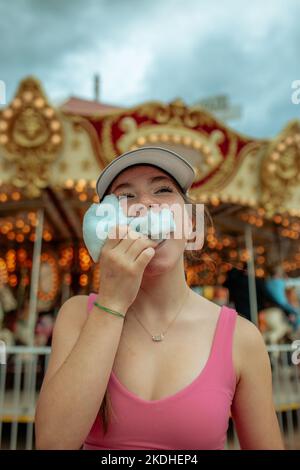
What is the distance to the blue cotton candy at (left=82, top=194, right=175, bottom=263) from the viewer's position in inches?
34.6

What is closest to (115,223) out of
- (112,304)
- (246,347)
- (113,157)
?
(112,304)

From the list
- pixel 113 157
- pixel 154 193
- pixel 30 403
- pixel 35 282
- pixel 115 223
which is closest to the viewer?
pixel 115 223

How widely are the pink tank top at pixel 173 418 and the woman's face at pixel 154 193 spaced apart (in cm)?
29

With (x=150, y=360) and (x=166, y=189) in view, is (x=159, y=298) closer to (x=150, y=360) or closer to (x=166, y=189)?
(x=150, y=360)

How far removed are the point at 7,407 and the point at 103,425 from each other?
13.1 ft

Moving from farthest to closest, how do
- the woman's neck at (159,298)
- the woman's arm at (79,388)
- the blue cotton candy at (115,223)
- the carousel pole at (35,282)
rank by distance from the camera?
the carousel pole at (35,282) < the woman's neck at (159,298) < the blue cotton candy at (115,223) < the woman's arm at (79,388)

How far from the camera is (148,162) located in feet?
3.39

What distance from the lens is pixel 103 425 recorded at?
85cm

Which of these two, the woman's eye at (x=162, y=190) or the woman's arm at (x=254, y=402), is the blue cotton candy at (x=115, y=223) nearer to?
the woman's eye at (x=162, y=190)

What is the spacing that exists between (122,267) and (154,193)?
31cm

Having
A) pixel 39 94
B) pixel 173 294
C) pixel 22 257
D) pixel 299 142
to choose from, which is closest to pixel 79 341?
pixel 173 294

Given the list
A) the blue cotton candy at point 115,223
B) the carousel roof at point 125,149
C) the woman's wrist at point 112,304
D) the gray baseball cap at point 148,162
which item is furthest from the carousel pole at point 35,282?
the woman's wrist at point 112,304

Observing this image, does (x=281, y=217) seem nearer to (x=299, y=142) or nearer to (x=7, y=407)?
(x=299, y=142)

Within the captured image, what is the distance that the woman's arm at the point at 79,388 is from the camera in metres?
Answer: 0.72
